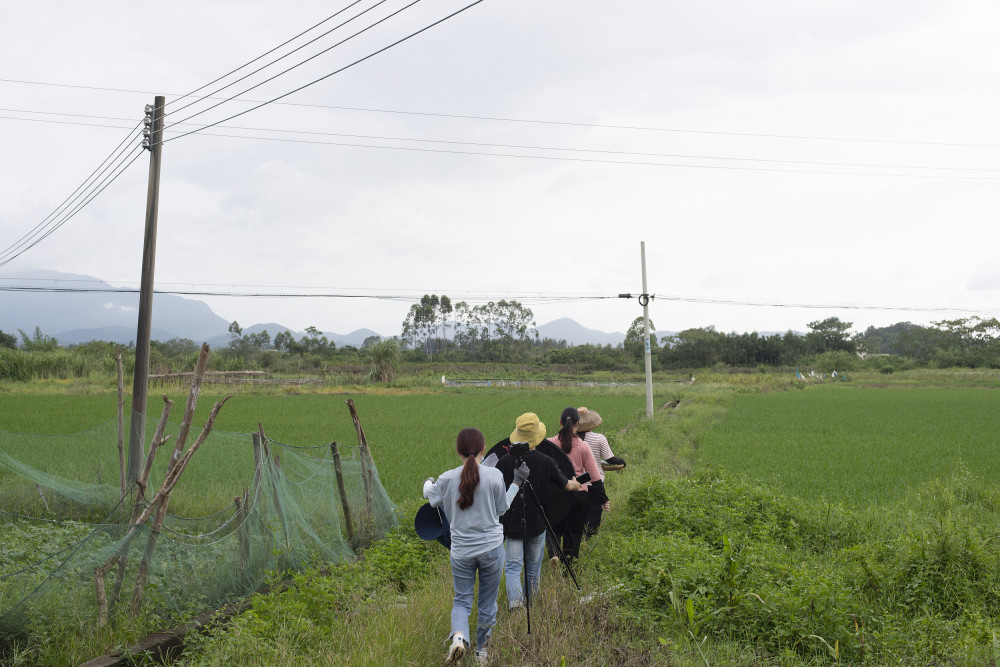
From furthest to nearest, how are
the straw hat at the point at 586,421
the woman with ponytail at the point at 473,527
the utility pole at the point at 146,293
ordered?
1. the utility pole at the point at 146,293
2. the straw hat at the point at 586,421
3. the woman with ponytail at the point at 473,527

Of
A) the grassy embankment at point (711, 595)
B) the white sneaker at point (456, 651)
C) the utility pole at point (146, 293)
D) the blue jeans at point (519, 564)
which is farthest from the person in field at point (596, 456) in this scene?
the utility pole at point (146, 293)

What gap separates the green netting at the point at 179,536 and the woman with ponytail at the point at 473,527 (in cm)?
224

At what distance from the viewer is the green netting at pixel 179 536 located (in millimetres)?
4551

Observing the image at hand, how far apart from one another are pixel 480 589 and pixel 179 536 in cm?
254

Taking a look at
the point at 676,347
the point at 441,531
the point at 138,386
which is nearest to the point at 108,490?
the point at 138,386

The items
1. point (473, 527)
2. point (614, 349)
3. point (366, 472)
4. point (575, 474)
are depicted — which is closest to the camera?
point (473, 527)

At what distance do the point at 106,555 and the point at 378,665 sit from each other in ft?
7.17

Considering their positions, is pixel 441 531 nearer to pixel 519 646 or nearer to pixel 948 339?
pixel 519 646

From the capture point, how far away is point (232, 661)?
13.3ft

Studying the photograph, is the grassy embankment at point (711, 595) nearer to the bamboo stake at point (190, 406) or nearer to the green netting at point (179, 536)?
the green netting at point (179, 536)

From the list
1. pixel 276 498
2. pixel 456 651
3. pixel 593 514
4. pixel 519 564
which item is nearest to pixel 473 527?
pixel 456 651

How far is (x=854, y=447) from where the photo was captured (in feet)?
54.1

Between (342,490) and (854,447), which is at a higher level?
(342,490)

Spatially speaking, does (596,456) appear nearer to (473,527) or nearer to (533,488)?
(533,488)
